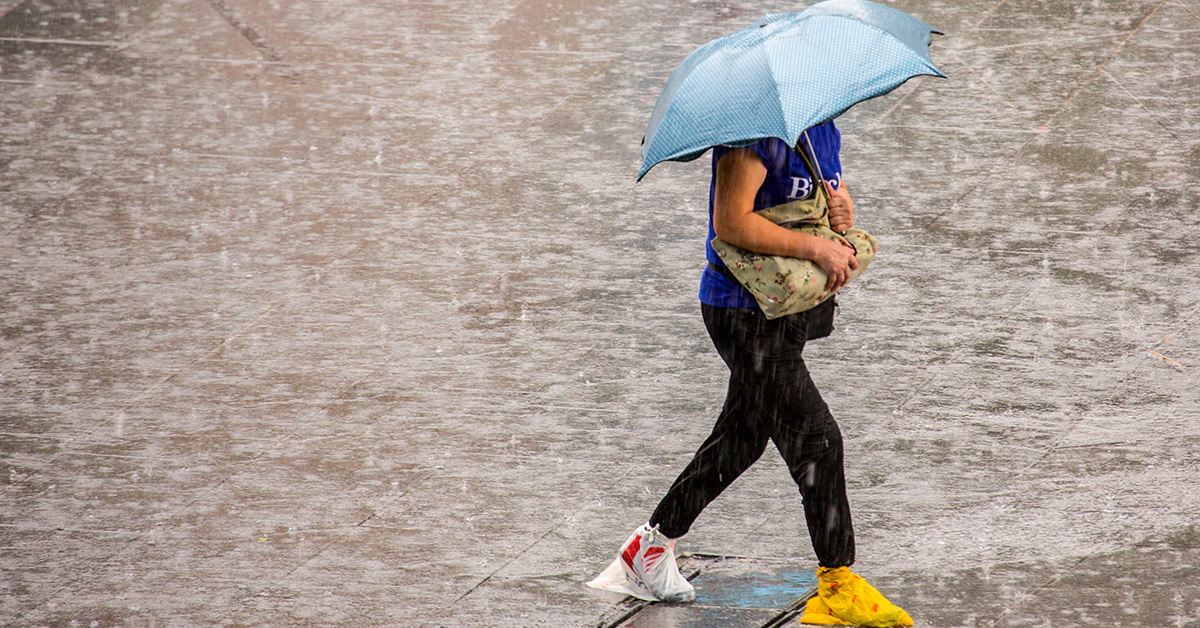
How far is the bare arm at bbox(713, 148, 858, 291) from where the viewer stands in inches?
151

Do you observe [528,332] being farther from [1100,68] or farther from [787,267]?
[1100,68]

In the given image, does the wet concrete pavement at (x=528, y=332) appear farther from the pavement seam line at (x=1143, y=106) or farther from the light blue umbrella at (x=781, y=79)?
the light blue umbrella at (x=781, y=79)

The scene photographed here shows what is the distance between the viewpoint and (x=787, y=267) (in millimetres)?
3877

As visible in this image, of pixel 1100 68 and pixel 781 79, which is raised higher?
pixel 781 79

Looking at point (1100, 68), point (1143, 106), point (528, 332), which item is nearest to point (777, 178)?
point (528, 332)

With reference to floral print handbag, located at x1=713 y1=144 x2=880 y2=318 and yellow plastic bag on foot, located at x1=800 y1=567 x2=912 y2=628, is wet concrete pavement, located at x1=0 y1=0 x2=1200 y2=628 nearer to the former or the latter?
yellow plastic bag on foot, located at x1=800 y1=567 x2=912 y2=628

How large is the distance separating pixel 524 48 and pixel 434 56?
68 cm

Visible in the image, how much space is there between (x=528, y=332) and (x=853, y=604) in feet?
8.64

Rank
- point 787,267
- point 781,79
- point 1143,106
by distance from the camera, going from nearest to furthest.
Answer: point 781,79
point 787,267
point 1143,106

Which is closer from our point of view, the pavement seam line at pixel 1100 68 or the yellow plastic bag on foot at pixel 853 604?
the yellow plastic bag on foot at pixel 853 604

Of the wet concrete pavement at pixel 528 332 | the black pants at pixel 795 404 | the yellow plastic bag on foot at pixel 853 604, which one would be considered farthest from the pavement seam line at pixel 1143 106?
the yellow plastic bag on foot at pixel 853 604

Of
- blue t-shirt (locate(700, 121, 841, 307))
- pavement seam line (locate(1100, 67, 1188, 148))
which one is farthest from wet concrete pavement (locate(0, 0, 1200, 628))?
blue t-shirt (locate(700, 121, 841, 307))

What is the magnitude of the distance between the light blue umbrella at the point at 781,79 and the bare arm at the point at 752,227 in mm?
147

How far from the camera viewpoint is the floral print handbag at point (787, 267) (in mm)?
3865
